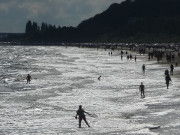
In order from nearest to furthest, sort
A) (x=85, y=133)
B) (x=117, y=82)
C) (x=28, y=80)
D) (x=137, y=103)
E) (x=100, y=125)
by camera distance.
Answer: (x=85, y=133), (x=100, y=125), (x=137, y=103), (x=117, y=82), (x=28, y=80)

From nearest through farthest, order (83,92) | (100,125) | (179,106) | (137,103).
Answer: (100,125) < (179,106) < (137,103) < (83,92)

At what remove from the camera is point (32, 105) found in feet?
102

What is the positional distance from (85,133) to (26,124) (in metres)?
3.76

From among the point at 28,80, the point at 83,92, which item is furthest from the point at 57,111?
the point at 28,80

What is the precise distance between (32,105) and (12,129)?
8.06m

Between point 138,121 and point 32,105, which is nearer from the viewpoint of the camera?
point 138,121

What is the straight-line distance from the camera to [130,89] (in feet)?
127

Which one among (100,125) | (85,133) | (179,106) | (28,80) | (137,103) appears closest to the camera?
(85,133)

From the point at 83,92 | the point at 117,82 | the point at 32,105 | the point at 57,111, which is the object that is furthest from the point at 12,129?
the point at 117,82

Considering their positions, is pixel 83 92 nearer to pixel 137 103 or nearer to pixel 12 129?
pixel 137 103

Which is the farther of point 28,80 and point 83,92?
point 28,80

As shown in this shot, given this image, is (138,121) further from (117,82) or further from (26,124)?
(117,82)

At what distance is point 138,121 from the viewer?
24344 millimetres

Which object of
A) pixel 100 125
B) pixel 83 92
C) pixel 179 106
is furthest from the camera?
pixel 83 92
